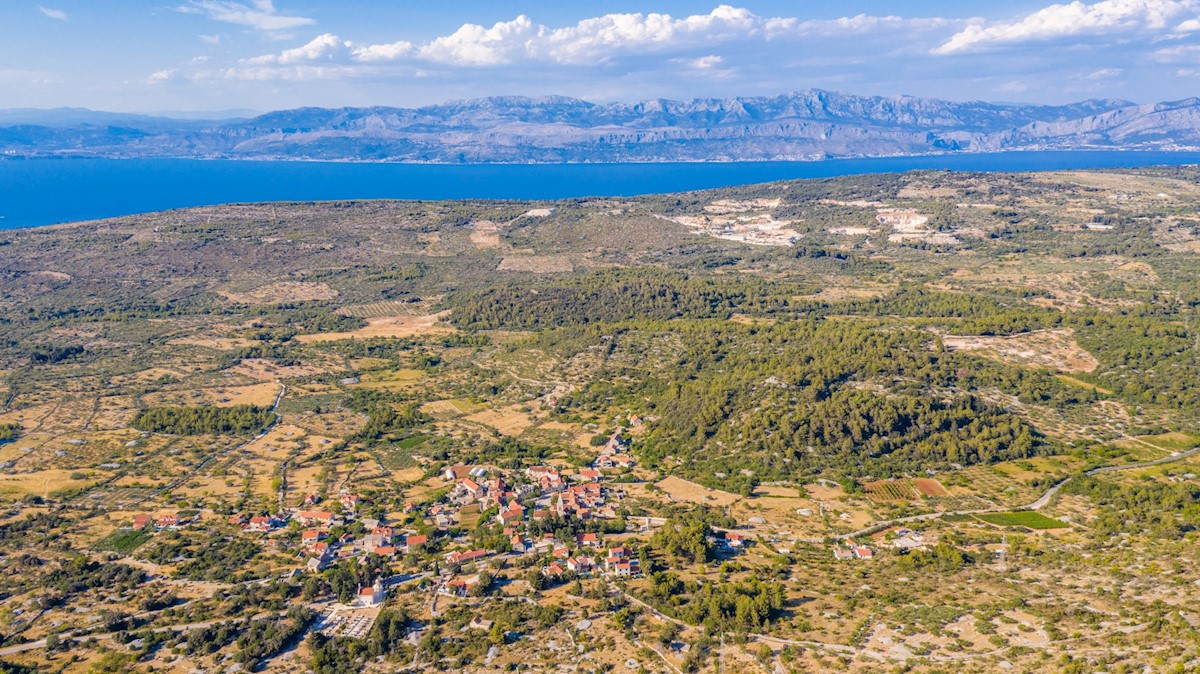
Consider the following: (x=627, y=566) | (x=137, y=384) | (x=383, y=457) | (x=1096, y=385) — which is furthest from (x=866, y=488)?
(x=137, y=384)

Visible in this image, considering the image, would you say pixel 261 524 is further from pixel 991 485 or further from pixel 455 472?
pixel 991 485

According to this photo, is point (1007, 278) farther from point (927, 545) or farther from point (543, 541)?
point (543, 541)

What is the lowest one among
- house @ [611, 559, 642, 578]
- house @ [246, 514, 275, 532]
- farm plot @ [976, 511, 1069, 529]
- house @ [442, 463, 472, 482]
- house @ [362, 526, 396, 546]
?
house @ [246, 514, 275, 532]

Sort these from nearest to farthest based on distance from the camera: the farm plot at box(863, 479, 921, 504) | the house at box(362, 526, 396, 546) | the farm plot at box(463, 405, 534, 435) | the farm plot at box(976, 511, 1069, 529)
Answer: the house at box(362, 526, 396, 546)
the farm plot at box(976, 511, 1069, 529)
the farm plot at box(863, 479, 921, 504)
the farm plot at box(463, 405, 534, 435)

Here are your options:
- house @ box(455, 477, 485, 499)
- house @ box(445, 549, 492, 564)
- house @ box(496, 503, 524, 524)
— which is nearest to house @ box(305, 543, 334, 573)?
house @ box(445, 549, 492, 564)

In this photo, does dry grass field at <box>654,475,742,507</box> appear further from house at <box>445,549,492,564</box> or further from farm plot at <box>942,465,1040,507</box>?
farm plot at <box>942,465,1040,507</box>

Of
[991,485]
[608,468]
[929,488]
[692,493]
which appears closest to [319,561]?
[608,468]
